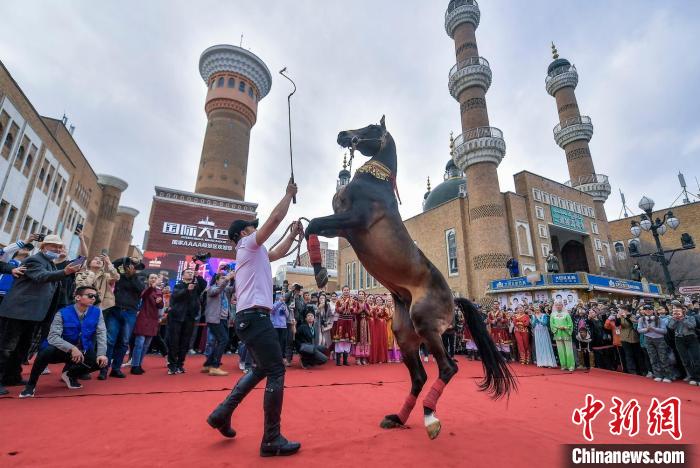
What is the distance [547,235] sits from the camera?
27734 mm

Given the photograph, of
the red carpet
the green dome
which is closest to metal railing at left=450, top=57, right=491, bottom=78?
the green dome

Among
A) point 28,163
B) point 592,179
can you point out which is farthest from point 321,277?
point 592,179

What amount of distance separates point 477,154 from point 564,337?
20.6 meters

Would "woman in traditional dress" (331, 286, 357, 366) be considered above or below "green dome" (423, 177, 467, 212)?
below

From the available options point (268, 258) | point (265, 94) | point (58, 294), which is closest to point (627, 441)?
point (268, 258)

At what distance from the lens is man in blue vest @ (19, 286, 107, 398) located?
176 inches

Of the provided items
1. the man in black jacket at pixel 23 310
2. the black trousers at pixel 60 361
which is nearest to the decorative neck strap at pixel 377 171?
the man in black jacket at pixel 23 310

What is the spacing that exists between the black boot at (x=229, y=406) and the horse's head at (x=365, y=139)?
2603mm

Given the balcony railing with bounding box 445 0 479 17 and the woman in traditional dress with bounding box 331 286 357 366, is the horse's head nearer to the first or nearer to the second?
the woman in traditional dress with bounding box 331 286 357 366

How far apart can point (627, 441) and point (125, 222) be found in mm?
76202

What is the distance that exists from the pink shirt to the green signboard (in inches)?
1239

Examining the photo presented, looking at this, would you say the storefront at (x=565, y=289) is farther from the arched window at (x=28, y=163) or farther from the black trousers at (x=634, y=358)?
the arched window at (x=28, y=163)

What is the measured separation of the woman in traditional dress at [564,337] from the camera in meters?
9.66

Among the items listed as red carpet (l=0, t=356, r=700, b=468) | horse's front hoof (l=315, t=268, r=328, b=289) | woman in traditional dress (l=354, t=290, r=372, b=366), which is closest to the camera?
red carpet (l=0, t=356, r=700, b=468)
